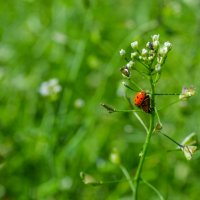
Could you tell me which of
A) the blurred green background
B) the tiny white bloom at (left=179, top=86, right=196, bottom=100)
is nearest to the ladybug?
the tiny white bloom at (left=179, top=86, right=196, bottom=100)

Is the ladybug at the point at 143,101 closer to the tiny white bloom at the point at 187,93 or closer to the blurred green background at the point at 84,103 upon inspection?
the tiny white bloom at the point at 187,93

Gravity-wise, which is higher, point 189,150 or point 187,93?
point 187,93

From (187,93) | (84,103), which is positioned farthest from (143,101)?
(84,103)

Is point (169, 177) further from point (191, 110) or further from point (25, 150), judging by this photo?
point (25, 150)

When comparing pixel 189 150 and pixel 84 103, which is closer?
pixel 189 150

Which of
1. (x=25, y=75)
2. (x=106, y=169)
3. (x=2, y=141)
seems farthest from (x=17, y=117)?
(x=106, y=169)

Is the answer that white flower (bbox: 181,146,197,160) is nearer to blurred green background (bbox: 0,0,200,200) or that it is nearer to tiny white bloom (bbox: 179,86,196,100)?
tiny white bloom (bbox: 179,86,196,100)

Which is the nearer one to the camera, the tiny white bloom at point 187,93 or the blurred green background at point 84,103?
the tiny white bloom at point 187,93

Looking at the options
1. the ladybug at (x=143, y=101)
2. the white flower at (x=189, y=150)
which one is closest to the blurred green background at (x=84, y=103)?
the white flower at (x=189, y=150)

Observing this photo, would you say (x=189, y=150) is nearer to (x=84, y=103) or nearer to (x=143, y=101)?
(x=143, y=101)
